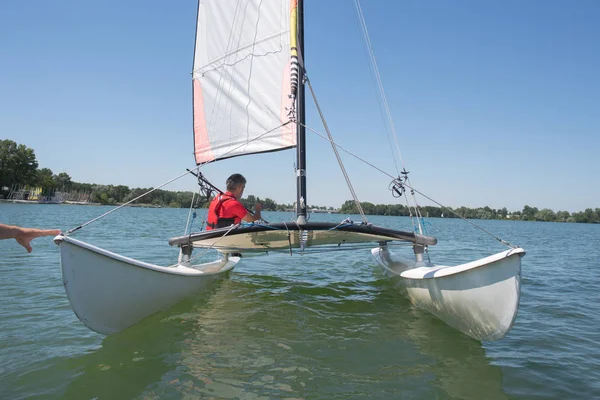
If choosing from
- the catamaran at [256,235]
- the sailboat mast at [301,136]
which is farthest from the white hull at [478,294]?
the sailboat mast at [301,136]

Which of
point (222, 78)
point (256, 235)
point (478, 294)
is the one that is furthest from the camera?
point (222, 78)

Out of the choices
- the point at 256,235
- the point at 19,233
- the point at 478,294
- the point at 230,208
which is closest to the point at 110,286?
the point at 19,233

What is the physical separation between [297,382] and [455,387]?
47.5 inches

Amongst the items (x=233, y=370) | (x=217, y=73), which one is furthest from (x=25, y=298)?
(x=217, y=73)

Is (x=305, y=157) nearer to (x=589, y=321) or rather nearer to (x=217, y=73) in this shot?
(x=217, y=73)

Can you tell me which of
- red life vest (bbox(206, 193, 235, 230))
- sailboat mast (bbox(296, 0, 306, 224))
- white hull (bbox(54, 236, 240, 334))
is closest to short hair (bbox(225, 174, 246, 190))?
red life vest (bbox(206, 193, 235, 230))

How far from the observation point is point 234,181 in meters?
5.43

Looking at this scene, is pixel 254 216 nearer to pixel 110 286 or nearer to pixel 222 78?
pixel 110 286

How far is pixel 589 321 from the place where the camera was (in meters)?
4.74

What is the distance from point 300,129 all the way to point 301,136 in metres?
0.11

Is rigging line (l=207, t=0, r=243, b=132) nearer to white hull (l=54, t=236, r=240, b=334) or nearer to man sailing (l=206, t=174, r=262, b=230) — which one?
man sailing (l=206, t=174, r=262, b=230)

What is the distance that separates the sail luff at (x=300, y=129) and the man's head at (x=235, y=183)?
1.00m

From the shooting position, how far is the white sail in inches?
229

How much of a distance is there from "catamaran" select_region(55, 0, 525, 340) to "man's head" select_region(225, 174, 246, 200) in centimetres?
55
